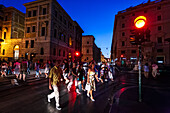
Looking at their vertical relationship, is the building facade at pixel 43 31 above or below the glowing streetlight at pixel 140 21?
above

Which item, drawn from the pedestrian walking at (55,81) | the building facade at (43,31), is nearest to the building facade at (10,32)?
the building facade at (43,31)

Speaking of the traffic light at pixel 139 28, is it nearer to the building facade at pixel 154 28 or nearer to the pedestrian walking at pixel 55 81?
the pedestrian walking at pixel 55 81

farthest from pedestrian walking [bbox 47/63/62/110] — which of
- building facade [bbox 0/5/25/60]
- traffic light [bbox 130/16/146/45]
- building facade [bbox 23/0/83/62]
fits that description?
building facade [bbox 0/5/25/60]

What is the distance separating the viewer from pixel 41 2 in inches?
845

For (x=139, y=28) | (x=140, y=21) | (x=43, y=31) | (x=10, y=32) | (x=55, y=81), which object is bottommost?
(x=55, y=81)

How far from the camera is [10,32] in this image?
83.0 ft

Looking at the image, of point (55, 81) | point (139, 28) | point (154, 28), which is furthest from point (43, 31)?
point (154, 28)

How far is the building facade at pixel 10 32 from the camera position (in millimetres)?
23734

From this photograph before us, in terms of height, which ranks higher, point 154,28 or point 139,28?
point 154,28

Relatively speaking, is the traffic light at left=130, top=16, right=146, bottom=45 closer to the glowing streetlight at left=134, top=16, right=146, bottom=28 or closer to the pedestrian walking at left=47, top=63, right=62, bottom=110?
the glowing streetlight at left=134, top=16, right=146, bottom=28

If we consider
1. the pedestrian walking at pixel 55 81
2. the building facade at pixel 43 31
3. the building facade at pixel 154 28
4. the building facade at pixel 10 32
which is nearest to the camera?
the pedestrian walking at pixel 55 81

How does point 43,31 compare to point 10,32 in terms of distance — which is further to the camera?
point 10,32

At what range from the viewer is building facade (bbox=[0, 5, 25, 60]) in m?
23.7

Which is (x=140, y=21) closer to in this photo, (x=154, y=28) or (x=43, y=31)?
(x=43, y=31)
